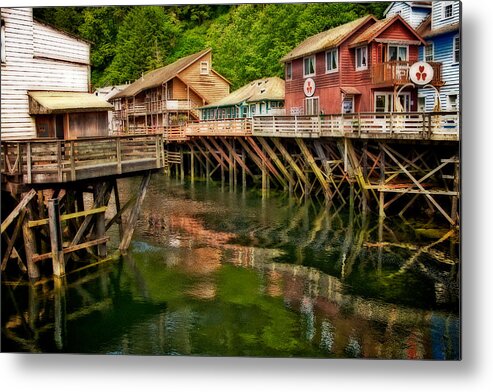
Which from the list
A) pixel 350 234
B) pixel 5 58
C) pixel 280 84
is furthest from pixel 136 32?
pixel 280 84

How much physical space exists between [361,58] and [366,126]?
189 cm

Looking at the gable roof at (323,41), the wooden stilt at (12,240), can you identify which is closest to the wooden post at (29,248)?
the wooden stilt at (12,240)

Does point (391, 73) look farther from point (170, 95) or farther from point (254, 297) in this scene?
point (254, 297)

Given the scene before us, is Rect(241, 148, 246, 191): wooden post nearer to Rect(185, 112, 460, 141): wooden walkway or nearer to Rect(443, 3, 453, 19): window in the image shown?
Rect(185, 112, 460, 141): wooden walkway

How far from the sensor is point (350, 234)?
13.0m

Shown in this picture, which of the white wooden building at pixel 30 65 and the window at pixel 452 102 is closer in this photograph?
the white wooden building at pixel 30 65

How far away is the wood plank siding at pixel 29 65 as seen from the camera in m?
9.37

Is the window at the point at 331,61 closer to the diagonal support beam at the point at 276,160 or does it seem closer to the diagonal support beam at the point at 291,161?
the diagonal support beam at the point at 291,161

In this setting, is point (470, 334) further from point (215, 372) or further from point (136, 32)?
point (136, 32)

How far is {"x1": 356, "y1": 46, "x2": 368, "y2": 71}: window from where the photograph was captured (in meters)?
15.4

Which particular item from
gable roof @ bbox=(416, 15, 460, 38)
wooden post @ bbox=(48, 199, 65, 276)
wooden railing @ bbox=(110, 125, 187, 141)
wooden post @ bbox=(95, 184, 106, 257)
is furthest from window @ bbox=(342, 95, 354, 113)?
wooden post @ bbox=(48, 199, 65, 276)

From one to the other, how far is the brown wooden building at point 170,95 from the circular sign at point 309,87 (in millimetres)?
2597

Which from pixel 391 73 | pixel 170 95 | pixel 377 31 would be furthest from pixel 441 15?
pixel 170 95

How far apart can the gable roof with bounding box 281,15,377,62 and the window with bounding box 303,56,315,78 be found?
2.43 ft
